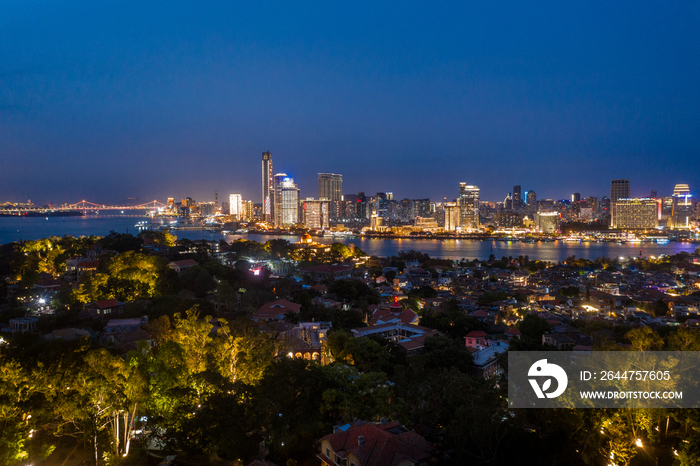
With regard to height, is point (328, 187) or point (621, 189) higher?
point (328, 187)

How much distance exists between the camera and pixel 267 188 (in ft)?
208

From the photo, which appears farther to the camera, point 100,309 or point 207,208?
point 207,208

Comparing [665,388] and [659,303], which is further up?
[665,388]

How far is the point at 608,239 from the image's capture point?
3641cm

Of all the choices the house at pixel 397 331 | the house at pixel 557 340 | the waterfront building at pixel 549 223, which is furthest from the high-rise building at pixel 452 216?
the house at pixel 397 331

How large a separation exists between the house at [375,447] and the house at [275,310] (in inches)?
185

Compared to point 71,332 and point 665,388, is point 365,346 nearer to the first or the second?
point 665,388

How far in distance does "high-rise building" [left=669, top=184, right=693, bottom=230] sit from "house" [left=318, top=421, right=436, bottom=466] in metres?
50.6

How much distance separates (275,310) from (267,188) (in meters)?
56.8

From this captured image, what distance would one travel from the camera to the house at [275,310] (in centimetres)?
795

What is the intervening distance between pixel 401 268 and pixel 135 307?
1233cm

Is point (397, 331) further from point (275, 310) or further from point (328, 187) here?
point (328, 187)

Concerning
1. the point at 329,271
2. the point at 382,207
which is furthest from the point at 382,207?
the point at 329,271

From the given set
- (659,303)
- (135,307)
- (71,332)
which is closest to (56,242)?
(135,307)
